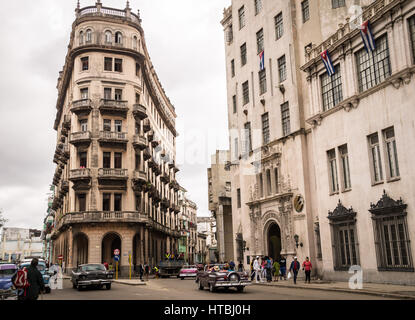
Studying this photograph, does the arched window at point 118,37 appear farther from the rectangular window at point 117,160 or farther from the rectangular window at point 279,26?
the rectangular window at point 279,26

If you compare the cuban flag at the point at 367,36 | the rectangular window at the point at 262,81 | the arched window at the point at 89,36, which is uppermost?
the arched window at the point at 89,36

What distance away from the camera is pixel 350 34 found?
27.0 m

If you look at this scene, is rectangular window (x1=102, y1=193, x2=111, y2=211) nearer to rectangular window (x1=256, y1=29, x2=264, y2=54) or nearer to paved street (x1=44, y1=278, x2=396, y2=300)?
rectangular window (x1=256, y1=29, x2=264, y2=54)

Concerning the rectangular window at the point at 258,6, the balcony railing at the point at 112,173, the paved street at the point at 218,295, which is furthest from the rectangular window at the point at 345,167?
the balcony railing at the point at 112,173

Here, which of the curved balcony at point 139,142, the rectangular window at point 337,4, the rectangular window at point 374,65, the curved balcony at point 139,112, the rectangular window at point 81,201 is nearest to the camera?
the rectangular window at point 374,65

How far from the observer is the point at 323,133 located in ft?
97.8

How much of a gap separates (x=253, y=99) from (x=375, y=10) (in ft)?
55.2

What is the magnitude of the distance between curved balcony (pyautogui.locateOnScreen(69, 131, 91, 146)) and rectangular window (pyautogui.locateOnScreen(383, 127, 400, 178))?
36.0m

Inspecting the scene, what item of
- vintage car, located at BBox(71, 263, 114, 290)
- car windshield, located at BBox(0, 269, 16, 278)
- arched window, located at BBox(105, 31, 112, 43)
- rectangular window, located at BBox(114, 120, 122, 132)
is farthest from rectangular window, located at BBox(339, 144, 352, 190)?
arched window, located at BBox(105, 31, 112, 43)

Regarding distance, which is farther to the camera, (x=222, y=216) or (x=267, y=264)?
(x=222, y=216)

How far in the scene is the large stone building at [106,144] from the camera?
5081cm

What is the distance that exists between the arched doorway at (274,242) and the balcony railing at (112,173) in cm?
2055
